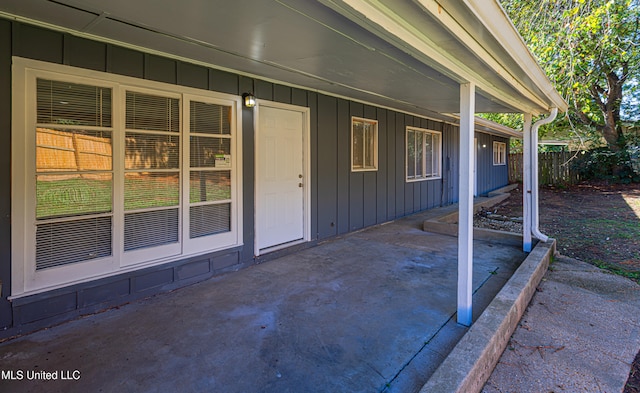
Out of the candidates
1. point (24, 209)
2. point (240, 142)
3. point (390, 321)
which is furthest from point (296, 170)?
point (24, 209)

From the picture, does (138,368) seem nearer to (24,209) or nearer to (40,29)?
(24,209)

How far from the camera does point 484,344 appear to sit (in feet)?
6.59

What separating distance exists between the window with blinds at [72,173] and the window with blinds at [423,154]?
6005 mm

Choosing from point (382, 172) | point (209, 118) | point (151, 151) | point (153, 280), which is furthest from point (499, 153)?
point (153, 280)

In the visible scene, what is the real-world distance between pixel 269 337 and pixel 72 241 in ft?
5.81

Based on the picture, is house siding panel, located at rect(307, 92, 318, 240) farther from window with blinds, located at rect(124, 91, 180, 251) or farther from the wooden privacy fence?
the wooden privacy fence

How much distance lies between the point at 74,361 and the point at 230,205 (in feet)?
6.68

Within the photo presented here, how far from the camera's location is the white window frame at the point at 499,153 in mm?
13194

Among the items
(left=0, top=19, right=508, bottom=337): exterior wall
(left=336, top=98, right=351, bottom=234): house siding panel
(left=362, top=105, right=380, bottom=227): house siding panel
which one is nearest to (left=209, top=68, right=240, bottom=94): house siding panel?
(left=0, top=19, right=508, bottom=337): exterior wall

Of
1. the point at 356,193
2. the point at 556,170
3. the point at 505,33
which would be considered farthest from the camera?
the point at 556,170

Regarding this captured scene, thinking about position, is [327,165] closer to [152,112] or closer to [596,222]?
[152,112]

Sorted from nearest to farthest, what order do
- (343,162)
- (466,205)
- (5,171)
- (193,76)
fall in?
(5,171)
(466,205)
(193,76)
(343,162)

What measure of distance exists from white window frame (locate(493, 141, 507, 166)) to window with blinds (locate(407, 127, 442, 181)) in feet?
18.6

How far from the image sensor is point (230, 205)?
12.6 feet
